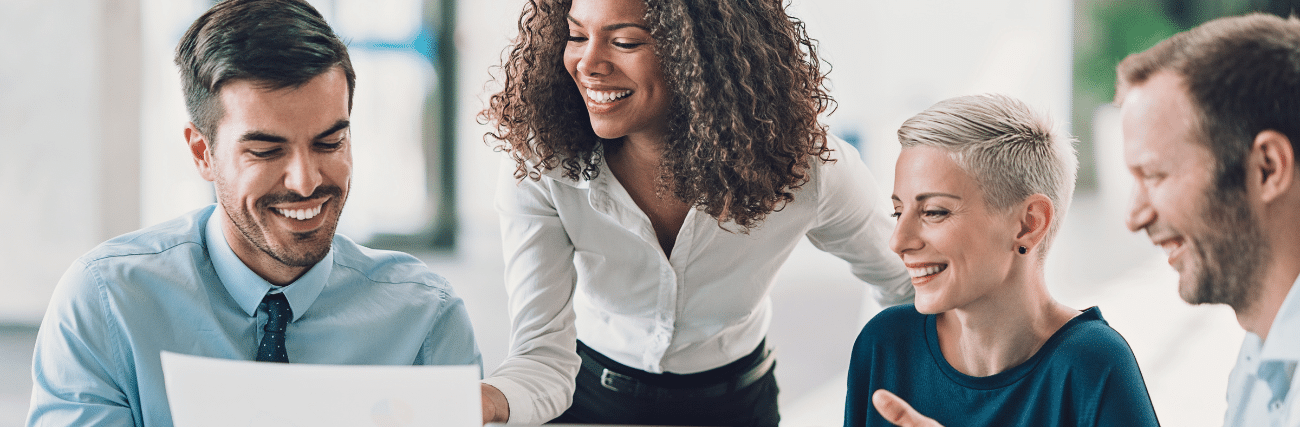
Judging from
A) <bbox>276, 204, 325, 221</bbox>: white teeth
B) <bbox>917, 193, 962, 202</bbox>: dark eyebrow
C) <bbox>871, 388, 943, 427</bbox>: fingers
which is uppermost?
<bbox>917, 193, 962, 202</bbox>: dark eyebrow

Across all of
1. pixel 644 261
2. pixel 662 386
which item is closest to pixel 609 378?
pixel 662 386

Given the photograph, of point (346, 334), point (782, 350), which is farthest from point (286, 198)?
point (782, 350)

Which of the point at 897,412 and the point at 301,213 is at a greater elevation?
the point at 301,213

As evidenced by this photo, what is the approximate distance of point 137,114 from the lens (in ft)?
16.2

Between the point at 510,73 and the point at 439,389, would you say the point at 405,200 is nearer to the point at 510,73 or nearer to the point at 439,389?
the point at 510,73

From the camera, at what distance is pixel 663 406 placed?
6.45ft

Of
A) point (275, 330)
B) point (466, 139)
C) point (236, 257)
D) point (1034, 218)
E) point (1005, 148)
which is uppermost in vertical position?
point (1005, 148)

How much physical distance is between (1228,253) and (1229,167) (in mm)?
111

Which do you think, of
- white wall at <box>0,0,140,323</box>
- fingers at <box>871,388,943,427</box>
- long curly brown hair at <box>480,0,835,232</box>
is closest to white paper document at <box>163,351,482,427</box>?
fingers at <box>871,388,943,427</box>

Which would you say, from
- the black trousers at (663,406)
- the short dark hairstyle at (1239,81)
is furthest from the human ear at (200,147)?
the short dark hairstyle at (1239,81)

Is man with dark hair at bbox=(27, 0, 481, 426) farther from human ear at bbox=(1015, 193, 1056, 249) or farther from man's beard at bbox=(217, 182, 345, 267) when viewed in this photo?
human ear at bbox=(1015, 193, 1056, 249)

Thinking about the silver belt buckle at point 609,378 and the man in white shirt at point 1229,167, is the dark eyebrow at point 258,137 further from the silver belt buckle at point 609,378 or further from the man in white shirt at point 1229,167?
the man in white shirt at point 1229,167

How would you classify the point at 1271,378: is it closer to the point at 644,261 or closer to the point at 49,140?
the point at 644,261

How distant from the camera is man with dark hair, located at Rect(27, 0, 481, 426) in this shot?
1350 mm
